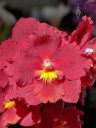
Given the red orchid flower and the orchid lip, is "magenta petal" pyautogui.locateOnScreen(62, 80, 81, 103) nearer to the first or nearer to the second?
the red orchid flower

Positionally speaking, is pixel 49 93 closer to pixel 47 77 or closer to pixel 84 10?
pixel 47 77

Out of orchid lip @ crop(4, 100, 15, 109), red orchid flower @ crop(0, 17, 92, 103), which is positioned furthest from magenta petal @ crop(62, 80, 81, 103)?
orchid lip @ crop(4, 100, 15, 109)

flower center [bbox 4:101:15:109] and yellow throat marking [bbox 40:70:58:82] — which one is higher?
yellow throat marking [bbox 40:70:58:82]

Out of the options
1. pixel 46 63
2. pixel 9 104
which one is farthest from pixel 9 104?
pixel 46 63

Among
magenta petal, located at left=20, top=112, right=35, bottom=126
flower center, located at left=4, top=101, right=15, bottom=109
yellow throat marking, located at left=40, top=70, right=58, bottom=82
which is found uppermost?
yellow throat marking, located at left=40, top=70, right=58, bottom=82

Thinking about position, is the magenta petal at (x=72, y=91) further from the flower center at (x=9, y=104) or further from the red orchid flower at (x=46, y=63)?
the flower center at (x=9, y=104)

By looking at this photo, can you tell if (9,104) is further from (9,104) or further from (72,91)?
(72,91)

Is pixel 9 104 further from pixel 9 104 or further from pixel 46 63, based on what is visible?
pixel 46 63

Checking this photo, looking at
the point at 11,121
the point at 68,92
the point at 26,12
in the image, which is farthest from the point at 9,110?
the point at 26,12
